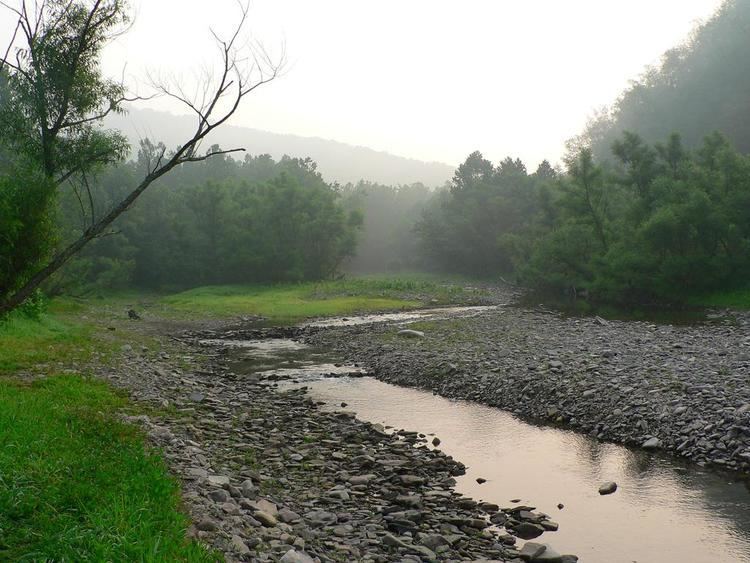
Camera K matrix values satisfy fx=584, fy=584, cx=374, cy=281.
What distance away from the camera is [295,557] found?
7.31 m

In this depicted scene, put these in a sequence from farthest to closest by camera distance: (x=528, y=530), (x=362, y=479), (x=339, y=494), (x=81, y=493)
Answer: (x=362, y=479) < (x=339, y=494) < (x=528, y=530) < (x=81, y=493)

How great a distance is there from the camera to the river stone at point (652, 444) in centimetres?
1359

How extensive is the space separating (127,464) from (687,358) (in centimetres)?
1862

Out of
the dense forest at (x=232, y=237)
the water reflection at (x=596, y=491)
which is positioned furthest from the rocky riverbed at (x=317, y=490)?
the dense forest at (x=232, y=237)

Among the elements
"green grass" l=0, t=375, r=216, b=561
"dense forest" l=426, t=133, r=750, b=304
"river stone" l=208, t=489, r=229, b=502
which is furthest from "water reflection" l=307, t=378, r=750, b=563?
"dense forest" l=426, t=133, r=750, b=304

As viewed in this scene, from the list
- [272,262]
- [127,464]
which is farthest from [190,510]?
[272,262]

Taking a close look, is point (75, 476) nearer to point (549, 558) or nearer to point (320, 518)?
point (320, 518)

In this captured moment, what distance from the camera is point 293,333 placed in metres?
38.0

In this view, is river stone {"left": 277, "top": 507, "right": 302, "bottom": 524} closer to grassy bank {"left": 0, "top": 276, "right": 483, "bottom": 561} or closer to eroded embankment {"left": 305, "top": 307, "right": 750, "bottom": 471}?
grassy bank {"left": 0, "top": 276, "right": 483, "bottom": 561}

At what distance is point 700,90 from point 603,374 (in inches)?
3985

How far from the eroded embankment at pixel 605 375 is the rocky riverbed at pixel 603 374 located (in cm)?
3

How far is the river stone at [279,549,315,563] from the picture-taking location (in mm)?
7227

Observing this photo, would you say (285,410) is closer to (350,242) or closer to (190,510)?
(190,510)

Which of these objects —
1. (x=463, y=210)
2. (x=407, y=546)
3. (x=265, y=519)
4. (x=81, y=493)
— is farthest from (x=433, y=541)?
(x=463, y=210)
